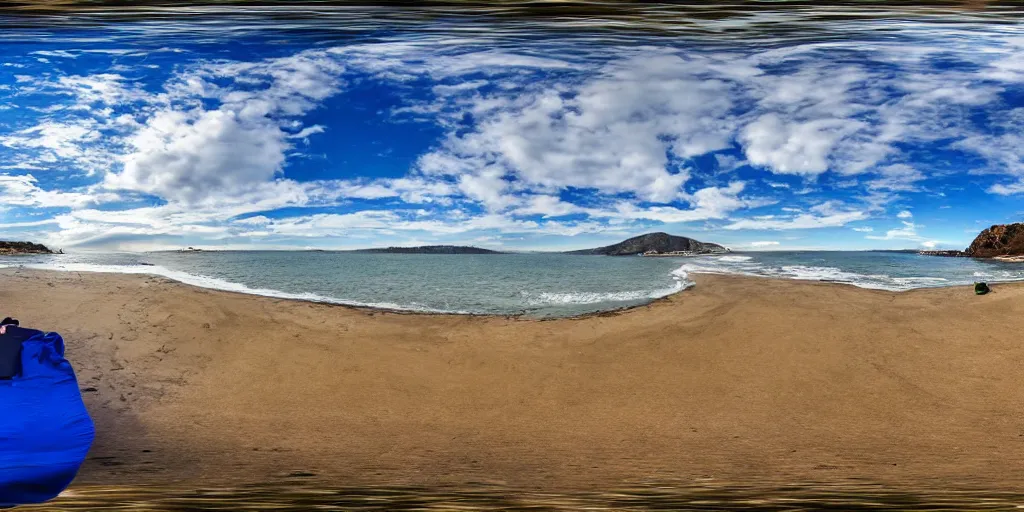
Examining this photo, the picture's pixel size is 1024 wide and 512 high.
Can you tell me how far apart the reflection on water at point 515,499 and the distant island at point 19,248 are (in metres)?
2.46

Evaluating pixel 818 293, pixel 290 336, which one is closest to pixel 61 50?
pixel 290 336

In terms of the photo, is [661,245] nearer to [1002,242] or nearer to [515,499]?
[1002,242]

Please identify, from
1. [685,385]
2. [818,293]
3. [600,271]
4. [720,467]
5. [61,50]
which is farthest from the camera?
[600,271]

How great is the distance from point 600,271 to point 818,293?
259cm

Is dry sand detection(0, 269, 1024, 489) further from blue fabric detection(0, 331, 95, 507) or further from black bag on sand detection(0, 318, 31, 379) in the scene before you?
black bag on sand detection(0, 318, 31, 379)

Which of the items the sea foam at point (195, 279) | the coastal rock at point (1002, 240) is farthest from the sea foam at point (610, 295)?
the coastal rock at point (1002, 240)

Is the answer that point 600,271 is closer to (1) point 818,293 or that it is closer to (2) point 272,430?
(1) point 818,293

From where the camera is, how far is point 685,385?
1918mm

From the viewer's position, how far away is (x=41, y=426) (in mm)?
1115

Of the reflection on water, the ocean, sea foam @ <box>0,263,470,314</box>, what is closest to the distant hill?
the ocean

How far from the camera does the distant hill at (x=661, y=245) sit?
2.82 meters

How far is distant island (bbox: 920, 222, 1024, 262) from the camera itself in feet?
6.68

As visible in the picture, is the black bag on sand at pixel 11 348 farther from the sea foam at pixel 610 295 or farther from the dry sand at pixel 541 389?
the sea foam at pixel 610 295

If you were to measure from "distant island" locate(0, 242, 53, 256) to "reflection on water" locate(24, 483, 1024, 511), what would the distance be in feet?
8.06
